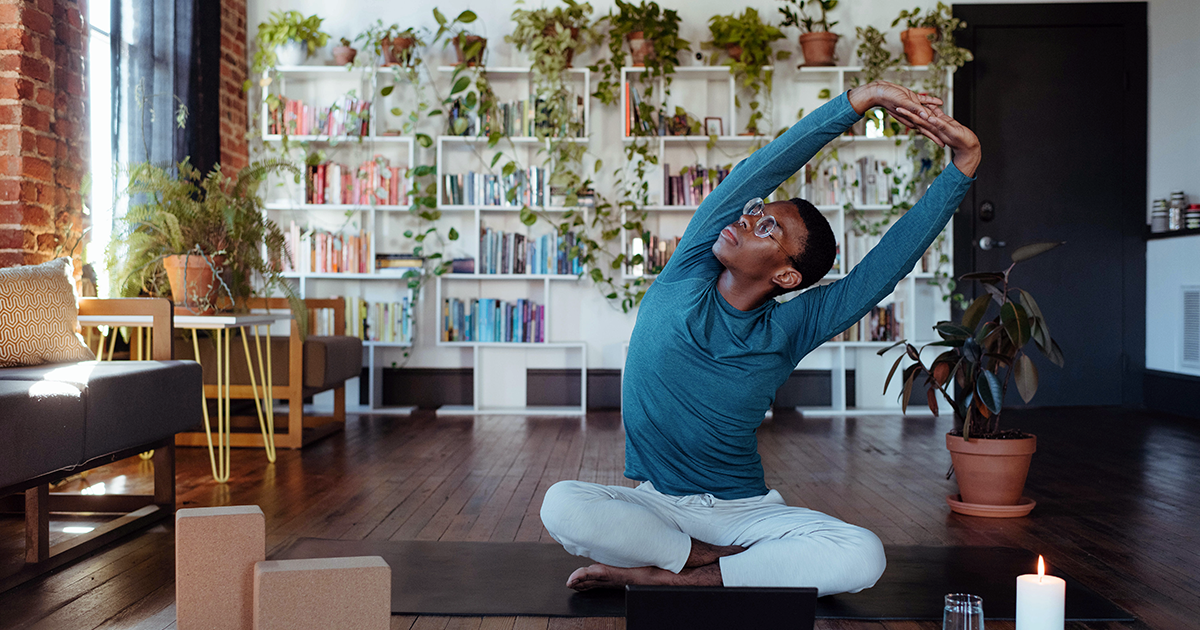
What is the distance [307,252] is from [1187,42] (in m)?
5.25

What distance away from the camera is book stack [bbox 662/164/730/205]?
17.2ft

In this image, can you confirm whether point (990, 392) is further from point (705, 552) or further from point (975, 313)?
point (705, 552)

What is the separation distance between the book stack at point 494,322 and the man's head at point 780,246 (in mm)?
3624

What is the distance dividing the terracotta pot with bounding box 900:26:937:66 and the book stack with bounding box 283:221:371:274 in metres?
3.38

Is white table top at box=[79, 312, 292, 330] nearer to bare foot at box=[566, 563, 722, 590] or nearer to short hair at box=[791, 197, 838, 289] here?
bare foot at box=[566, 563, 722, 590]

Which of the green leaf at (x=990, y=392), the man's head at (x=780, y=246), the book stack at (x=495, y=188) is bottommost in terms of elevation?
the green leaf at (x=990, y=392)

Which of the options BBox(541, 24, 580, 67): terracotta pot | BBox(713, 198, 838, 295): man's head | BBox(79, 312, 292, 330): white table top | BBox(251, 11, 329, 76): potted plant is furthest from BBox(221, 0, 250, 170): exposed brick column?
BBox(713, 198, 838, 295): man's head

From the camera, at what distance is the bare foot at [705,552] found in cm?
176

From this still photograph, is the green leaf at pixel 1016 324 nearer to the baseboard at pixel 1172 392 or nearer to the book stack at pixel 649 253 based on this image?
the book stack at pixel 649 253

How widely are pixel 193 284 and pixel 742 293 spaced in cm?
246

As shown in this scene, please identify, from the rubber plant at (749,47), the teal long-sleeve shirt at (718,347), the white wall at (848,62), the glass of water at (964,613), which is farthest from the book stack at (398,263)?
the glass of water at (964,613)

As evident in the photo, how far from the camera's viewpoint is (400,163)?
548 cm

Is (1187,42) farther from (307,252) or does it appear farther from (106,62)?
(106,62)

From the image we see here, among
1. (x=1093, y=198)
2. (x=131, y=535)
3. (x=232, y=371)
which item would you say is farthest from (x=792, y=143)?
(x=1093, y=198)
